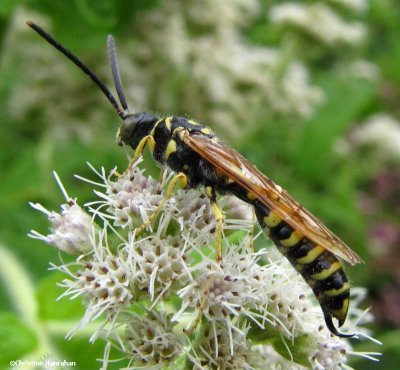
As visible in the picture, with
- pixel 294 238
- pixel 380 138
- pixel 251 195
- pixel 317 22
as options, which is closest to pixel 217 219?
pixel 251 195

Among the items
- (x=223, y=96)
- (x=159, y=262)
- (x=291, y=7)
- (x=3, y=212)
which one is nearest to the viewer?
(x=159, y=262)

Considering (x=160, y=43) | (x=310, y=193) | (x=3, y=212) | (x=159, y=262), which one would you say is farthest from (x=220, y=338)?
(x=310, y=193)

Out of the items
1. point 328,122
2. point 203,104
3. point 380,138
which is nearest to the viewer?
point 203,104

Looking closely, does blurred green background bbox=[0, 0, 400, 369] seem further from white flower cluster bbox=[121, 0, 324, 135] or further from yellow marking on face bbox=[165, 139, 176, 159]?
yellow marking on face bbox=[165, 139, 176, 159]

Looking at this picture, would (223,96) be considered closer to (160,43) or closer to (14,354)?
(160,43)

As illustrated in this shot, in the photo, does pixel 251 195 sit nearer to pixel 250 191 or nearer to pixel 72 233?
pixel 250 191

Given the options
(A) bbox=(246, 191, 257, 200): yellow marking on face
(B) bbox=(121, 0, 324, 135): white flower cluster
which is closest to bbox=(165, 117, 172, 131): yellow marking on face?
(A) bbox=(246, 191, 257, 200): yellow marking on face

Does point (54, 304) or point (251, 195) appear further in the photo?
point (54, 304)

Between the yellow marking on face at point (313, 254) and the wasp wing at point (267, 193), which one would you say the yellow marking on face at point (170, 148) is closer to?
the wasp wing at point (267, 193)
